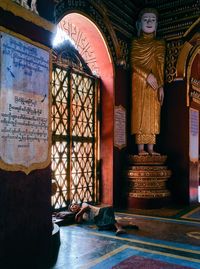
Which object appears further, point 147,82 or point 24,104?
point 147,82

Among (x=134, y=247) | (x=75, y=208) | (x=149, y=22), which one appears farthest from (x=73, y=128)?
(x=149, y=22)

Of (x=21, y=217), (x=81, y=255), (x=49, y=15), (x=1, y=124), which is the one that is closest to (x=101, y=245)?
(x=81, y=255)

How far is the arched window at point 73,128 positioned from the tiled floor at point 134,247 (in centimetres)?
109

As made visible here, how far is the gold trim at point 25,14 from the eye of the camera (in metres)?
2.60

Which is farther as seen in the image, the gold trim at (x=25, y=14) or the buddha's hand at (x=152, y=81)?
the buddha's hand at (x=152, y=81)

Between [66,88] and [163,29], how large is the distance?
8.78 feet

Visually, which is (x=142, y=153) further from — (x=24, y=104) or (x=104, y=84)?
(x=24, y=104)

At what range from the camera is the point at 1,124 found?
2.55m

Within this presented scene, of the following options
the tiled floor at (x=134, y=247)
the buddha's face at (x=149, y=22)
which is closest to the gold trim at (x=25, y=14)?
the tiled floor at (x=134, y=247)

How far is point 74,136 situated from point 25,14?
297 centimetres

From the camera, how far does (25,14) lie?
2.76 metres

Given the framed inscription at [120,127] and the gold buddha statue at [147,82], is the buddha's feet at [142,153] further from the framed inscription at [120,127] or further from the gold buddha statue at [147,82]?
the framed inscription at [120,127]

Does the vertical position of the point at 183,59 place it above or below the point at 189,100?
above

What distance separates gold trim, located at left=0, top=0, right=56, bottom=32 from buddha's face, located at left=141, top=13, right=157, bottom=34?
12.0 ft
